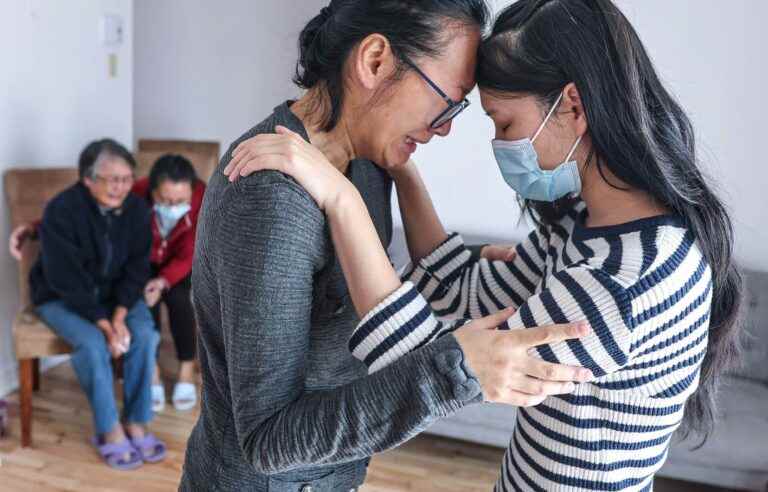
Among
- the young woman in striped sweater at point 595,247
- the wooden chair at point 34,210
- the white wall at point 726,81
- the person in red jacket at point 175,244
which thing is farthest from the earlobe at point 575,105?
the person in red jacket at point 175,244

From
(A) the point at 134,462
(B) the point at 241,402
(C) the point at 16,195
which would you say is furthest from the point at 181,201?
(B) the point at 241,402

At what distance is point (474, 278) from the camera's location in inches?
53.8

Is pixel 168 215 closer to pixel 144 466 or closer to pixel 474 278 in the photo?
pixel 144 466

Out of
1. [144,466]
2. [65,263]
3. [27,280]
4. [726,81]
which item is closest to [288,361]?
[144,466]

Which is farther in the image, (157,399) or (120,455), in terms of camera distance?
(157,399)

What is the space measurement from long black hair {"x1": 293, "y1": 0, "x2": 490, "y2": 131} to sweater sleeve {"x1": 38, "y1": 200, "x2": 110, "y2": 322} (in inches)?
84.8

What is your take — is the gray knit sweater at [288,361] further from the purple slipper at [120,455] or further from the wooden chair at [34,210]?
the wooden chair at [34,210]

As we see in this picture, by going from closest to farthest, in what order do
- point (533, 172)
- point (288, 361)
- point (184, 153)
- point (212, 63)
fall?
point (288, 361)
point (533, 172)
point (184, 153)
point (212, 63)

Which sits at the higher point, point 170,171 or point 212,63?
Result: point 212,63

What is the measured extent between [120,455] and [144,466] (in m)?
0.10

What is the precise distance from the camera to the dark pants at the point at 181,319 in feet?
11.1

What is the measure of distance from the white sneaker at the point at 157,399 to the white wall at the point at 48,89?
0.68 metres

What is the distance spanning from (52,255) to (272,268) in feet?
7.78

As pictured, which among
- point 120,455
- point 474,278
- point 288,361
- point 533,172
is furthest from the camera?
point 120,455
